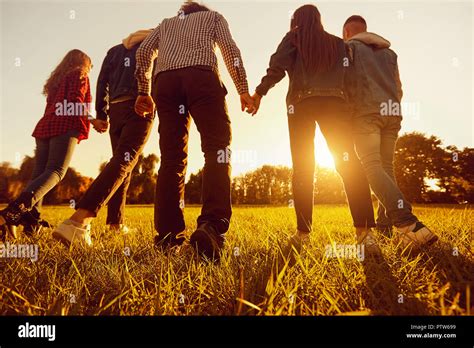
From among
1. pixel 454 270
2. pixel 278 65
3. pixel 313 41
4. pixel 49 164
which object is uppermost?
pixel 313 41

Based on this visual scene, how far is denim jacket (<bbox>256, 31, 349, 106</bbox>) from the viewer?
3.13 metres

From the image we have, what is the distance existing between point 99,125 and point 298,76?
2.62 meters

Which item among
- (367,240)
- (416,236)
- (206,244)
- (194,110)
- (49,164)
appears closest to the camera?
(206,244)

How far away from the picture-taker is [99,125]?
3984mm

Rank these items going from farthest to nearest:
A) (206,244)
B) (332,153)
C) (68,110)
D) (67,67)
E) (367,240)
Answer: (67,67)
(68,110)
(332,153)
(367,240)
(206,244)

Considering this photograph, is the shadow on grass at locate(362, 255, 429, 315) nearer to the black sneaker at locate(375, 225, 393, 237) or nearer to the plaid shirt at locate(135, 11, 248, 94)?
the black sneaker at locate(375, 225, 393, 237)

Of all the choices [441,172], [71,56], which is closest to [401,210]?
[71,56]

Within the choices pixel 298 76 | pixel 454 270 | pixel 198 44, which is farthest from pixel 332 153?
pixel 198 44

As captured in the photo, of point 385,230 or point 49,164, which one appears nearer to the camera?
point 385,230

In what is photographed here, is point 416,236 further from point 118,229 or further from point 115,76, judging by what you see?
Answer: point 115,76

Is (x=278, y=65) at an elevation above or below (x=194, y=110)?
above

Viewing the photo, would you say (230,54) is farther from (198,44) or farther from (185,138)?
(185,138)
